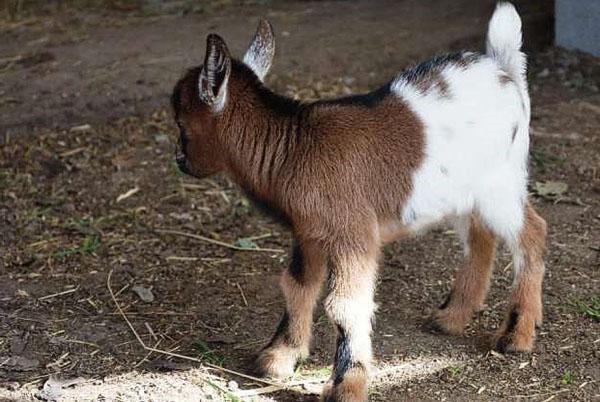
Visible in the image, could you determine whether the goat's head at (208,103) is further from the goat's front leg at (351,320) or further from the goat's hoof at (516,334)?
the goat's hoof at (516,334)

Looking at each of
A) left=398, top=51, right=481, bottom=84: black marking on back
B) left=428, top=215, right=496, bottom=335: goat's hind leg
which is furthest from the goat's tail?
left=428, top=215, right=496, bottom=335: goat's hind leg

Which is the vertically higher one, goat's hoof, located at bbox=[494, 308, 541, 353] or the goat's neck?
the goat's neck

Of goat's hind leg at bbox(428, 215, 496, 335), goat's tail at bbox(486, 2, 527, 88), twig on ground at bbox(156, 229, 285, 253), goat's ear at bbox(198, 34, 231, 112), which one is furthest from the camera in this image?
twig on ground at bbox(156, 229, 285, 253)

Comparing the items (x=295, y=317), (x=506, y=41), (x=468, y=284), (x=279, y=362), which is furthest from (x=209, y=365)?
(x=506, y=41)

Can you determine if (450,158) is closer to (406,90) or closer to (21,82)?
(406,90)

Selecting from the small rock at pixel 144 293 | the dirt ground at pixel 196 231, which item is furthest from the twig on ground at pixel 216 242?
the small rock at pixel 144 293

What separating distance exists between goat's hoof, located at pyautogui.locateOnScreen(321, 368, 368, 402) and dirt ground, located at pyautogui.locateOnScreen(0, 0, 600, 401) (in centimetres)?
23

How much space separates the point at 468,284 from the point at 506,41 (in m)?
1.14

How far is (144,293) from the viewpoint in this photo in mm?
5520

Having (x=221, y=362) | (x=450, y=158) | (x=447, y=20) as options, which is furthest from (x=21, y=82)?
(x=450, y=158)

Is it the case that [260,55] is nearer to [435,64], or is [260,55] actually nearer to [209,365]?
[435,64]

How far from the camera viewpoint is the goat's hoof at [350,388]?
168 inches

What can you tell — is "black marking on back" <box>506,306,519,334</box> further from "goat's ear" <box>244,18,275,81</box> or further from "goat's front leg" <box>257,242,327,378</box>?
"goat's ear" <box>244,18,275,81</box>

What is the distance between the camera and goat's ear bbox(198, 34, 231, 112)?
423cm
